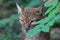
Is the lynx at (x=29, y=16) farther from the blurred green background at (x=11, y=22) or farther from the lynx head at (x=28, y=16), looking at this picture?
the blurred green background at (x=11, y=22)

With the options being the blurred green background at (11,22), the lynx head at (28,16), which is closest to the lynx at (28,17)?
the lynx head at (28,16)

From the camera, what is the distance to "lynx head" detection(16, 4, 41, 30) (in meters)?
3.80

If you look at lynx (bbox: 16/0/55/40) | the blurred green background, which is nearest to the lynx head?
lynx (bbox: 16/0/55/40)

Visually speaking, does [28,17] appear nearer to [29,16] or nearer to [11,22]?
[29,16]

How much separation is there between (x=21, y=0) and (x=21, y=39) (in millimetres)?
1127

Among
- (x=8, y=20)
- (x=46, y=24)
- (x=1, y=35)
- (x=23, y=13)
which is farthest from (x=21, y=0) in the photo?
(x=46, y=24)

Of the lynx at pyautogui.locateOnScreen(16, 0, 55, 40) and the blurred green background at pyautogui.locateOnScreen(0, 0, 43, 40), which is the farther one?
the blurred green background at pyautogui.locateOnScreen(0, 0, 43, 40)

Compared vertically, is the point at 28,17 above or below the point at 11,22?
above

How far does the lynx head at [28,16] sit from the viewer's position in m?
3.80

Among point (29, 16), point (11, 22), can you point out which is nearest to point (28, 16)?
point (29, 16)

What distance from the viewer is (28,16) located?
3924mm

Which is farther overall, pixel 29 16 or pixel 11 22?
pixel 11 22

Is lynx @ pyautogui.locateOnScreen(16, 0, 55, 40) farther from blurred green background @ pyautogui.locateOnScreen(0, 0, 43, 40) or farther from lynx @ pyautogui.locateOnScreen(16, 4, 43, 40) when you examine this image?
blurred green background @ pyautogui.locateOnScreen(0, 0, 43, 40)

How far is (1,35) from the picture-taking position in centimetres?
471
